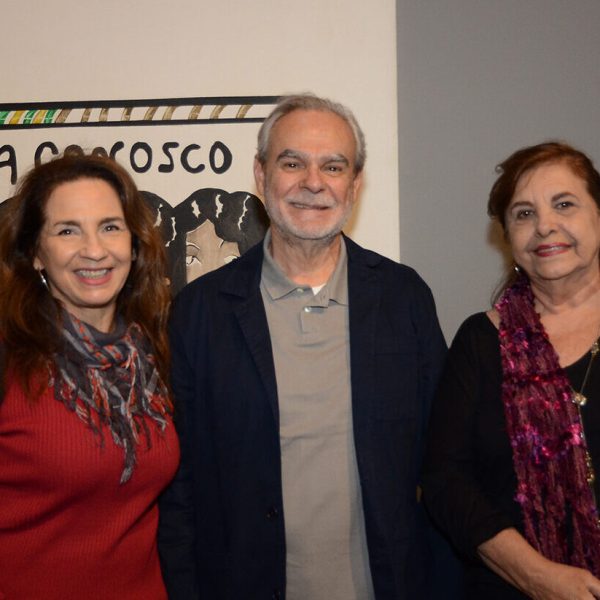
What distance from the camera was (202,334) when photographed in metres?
1.94

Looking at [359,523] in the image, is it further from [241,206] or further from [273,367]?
[241,206]

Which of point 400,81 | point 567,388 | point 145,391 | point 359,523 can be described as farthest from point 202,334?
point 400,81

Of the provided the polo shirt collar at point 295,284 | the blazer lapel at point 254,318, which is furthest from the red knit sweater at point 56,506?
the polo shirt collar at point 295,284

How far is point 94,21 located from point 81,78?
0.21 m

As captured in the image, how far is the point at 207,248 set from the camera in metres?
2.59

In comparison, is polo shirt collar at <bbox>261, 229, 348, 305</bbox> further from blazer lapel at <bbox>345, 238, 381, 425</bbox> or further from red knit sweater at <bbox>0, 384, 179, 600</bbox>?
red knit sweater at <bbox>0, 384, 179, 600</bbox>

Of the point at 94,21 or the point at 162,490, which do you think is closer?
the point at 162,490

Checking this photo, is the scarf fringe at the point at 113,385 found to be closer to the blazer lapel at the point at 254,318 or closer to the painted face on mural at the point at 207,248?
the blazer lapel at the point at 254,318

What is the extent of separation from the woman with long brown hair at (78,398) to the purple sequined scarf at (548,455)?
901mm

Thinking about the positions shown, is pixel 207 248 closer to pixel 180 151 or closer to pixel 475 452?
pixel 180 151

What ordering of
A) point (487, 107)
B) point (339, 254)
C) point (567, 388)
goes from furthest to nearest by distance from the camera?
point (487, 107) → point (339, 254) → point (567, 388)

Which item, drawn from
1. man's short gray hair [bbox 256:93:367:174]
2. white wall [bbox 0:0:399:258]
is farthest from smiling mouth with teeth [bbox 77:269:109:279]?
white wall [bbox 0:0:399:258]

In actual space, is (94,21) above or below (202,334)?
above

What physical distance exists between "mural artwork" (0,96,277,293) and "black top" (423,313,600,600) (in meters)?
1.04
